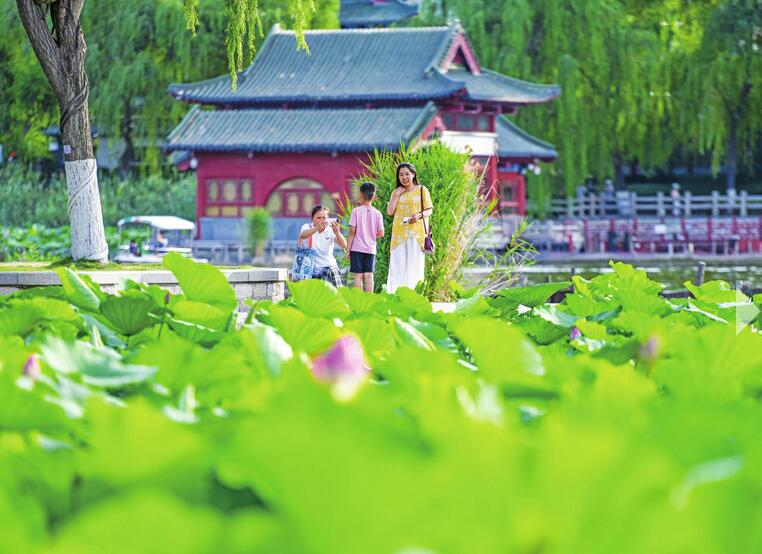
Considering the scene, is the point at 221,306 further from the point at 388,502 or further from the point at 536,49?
the point at 536,49

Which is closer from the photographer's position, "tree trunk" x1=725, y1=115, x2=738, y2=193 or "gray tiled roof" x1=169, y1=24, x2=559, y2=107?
"gray tiled roof" x1=169, y1=24, x2=559, y2=107

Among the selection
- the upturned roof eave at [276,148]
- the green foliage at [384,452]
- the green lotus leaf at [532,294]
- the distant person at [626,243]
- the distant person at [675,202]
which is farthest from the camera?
the distant person at [675,202]

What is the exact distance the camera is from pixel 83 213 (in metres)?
11.2

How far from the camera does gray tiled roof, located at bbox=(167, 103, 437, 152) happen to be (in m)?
31.3

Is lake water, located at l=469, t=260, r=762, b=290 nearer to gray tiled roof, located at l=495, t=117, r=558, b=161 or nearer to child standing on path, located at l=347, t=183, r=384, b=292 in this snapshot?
gray tiled roof, located at l=495, t=117, r=558, b=161

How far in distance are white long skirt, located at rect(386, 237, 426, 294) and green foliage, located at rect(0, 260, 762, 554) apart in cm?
881

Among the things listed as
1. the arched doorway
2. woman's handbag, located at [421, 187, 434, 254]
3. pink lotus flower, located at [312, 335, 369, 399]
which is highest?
pink lotus flower, located at [312, 335, 369, 399]

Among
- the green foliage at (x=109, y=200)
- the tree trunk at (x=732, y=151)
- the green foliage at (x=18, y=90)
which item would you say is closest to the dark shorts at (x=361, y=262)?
the green foliage at (x=109, y=200)

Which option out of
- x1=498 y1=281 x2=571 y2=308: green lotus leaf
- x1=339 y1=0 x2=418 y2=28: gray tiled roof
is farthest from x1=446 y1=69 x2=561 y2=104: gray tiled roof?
x1=498 y1=281 x2=571 y2=308: green lotus leaf

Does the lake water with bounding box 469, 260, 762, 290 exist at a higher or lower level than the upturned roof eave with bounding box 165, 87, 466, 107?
lower

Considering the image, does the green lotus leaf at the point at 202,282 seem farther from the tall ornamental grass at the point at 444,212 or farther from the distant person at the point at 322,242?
the tall ornamental grass at the point at 444,212

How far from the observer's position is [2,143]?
123ft

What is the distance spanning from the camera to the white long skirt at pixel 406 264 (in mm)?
10773

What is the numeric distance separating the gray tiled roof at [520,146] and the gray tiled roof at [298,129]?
261 cm
